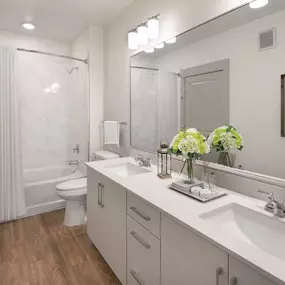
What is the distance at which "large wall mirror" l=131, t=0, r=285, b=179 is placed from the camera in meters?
1.22

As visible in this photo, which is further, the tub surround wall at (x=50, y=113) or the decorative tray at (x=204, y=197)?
the tub surround wall at (x=50, y=113)

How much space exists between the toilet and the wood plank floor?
4.5 inches

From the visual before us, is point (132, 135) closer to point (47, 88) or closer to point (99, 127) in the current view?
point (99, 127)

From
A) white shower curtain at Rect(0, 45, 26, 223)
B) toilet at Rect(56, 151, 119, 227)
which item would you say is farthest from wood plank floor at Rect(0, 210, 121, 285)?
white shower curtain at Rect(0, 45, 26, 223)

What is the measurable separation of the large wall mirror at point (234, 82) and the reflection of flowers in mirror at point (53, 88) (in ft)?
6.40

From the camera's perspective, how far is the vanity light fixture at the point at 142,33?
2127 mm

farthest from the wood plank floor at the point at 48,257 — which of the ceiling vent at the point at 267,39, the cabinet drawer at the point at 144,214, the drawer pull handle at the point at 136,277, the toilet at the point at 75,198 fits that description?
the ceiling vent at the point at 267,39

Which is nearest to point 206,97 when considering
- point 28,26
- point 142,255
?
point 142,255

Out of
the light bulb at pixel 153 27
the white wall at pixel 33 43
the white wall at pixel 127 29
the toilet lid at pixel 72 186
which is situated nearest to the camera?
the white wall at pixel 127 29

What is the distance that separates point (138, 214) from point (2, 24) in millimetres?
3004

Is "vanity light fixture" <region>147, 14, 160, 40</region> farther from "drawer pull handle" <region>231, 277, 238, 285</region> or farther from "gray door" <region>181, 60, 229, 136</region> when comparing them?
"drawer pull handle" <region>231, 277, 238, 285</region>

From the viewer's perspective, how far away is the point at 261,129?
1.28m

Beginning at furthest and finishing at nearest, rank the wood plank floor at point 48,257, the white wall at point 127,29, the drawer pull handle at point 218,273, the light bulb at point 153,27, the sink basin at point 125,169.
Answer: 1. the sink basin at point 125,169
2. the light bulb at point 153,27
3. the wood plank floor at point 48,257
4. the white wall at point 127,29
5. the drawer pull handle at point 218,273

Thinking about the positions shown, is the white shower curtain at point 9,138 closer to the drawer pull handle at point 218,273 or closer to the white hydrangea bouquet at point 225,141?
the white hydrangea bouquet at point 225,141
